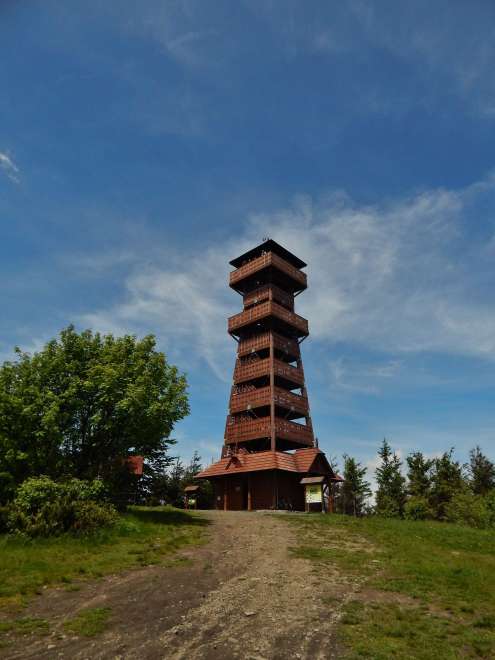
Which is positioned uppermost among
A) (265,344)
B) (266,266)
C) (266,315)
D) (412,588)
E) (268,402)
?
(266,266)

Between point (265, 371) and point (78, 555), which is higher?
point (265, 371)

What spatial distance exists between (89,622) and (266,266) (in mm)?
40667

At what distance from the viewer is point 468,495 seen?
41750mm

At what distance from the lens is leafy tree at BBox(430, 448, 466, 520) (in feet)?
156

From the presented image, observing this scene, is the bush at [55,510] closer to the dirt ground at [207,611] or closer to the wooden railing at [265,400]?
the dirt ground at [207,611]

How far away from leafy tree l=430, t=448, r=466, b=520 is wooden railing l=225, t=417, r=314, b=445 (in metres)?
16.5

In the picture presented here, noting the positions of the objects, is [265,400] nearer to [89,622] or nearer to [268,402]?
[268,402]

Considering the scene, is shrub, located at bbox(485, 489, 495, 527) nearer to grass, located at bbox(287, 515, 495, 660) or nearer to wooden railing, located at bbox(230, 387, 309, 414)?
grass, located at bbox(287, 515, 495, 660)

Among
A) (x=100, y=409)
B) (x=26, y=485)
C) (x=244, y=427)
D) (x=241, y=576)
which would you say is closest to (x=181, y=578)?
(x=241, y=576)

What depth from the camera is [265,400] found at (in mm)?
42031

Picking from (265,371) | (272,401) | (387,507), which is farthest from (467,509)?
(265,371)

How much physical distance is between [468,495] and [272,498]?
19439 millimetres

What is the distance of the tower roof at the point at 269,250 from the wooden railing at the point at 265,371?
13151 millimetres

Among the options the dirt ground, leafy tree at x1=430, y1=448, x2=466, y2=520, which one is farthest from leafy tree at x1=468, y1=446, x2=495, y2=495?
the dirt ground
